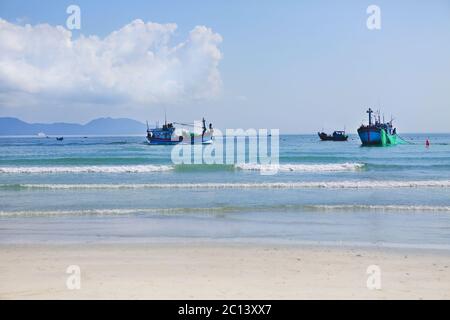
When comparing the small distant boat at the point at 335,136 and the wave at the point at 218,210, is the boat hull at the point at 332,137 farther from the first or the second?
the wave at the point at 218,210

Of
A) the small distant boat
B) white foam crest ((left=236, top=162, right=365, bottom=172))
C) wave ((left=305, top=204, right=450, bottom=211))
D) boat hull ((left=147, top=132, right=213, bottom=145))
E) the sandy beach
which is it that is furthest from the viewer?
the small distant boat

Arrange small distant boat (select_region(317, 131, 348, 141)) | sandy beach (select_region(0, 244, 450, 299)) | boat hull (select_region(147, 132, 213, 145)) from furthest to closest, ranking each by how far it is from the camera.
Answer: small distant boat (select_region(317, 131, 348, 141)) → boat hull (select_region(147, 132, 213, 145)) → sandy beach (select_region(0, 244, 450, 299))

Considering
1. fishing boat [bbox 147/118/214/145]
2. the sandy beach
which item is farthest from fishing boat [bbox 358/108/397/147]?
the sandy beach

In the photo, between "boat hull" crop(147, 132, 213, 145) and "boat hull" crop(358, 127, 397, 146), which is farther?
"boat hull" crop(147, 132, 213, 145)

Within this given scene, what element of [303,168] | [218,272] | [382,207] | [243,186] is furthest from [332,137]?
[218,272]

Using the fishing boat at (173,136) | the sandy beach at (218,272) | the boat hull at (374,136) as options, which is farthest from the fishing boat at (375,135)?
the sandy beach at (218,272)

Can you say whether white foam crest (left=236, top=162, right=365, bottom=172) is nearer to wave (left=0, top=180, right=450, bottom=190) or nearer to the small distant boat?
wave (left=0, top=180, right=450, bottom=190)

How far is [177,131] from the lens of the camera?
7469 cm

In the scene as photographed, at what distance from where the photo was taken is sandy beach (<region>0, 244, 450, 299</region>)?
6379 mm

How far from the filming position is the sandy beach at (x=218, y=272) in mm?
6379

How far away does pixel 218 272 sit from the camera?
7523mm

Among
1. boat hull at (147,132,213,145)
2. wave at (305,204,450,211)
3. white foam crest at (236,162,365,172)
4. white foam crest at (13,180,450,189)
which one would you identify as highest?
boat hull at (147,132,213,145)

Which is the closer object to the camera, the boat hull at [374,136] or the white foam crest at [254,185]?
the white foam crest at [254,185]

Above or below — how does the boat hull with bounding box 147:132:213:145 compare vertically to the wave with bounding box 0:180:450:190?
above
